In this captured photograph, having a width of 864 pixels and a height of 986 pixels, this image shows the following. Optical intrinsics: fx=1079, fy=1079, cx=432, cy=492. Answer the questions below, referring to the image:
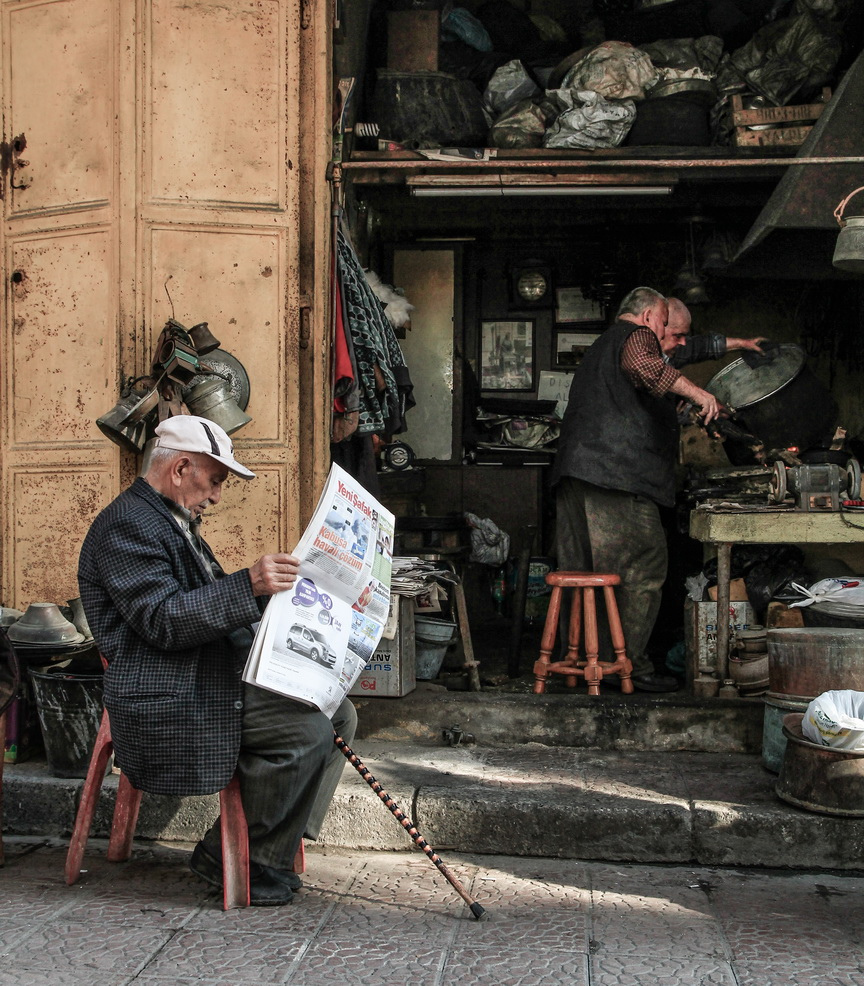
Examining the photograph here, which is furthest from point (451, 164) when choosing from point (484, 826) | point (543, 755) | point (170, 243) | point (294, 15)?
point (484, 826)

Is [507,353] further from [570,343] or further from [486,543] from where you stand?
[486,543]

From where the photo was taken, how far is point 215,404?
503 centimetres

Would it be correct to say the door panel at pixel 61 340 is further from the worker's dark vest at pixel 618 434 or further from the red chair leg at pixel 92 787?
the worker's dark vest at pixel 618 434

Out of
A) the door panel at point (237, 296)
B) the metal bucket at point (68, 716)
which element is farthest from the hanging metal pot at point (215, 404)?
the metal bucket at point (68, 716)

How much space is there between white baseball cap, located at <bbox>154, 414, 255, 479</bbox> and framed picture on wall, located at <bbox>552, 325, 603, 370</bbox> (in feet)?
16.3

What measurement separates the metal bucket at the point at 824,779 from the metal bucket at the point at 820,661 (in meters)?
0.31

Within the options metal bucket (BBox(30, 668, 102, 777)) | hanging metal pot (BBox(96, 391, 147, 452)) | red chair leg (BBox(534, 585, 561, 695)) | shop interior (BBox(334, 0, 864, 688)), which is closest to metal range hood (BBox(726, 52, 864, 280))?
shop interior (BBox(334, 0, 864, 688))

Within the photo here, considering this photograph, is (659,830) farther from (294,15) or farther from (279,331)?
(294,15)

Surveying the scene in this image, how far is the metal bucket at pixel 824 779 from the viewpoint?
13.0ft

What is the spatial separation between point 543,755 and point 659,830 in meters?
0.86

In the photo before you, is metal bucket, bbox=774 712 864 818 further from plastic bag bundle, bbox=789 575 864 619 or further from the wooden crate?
the wooden crate

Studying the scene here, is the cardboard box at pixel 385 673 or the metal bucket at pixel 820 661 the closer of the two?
the metal bucket at pixel 820 661

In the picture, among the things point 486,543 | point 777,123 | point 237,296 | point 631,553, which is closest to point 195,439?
point 237,296

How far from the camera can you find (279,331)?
5.22 meters
